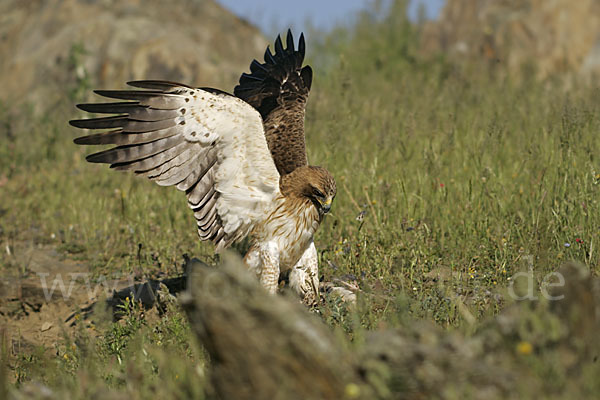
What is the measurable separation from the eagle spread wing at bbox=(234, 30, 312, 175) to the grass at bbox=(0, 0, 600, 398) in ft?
2.72

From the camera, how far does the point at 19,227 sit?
676 cm

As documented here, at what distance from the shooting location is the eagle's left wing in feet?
14.2

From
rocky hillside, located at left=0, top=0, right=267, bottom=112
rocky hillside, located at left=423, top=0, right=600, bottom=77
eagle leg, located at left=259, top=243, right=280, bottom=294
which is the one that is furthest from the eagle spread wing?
rocky hillside, located at left=423, top=0, right=600, bottom=77

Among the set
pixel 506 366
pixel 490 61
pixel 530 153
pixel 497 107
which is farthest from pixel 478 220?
pixel 490 61

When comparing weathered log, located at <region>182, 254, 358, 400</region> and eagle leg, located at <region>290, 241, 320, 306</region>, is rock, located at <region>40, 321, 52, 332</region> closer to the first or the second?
eagle leg, located at <region>290, 241, 320, 306</region>

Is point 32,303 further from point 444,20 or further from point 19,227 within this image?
point 444,20

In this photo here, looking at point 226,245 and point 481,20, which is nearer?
point 226,245

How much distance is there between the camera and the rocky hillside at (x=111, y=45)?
32.5 feet

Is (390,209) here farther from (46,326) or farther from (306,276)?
(46,326)

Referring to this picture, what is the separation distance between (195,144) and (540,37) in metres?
7.67

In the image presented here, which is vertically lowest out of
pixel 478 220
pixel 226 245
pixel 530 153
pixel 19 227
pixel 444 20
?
pixel 19 227

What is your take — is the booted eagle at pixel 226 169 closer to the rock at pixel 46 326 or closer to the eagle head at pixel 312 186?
the eagle head at pixel 312 186

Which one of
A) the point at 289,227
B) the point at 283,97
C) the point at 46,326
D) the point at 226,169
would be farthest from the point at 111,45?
the point at 289,227

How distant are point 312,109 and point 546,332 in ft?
18.3
